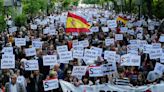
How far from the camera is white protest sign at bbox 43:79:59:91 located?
14312 millimetres

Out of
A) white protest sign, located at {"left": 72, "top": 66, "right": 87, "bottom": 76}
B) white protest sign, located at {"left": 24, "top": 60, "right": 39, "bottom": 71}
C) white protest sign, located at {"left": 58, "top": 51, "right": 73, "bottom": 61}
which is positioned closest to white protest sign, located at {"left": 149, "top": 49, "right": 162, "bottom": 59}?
white protest sign, located at {"left": 58, "top": 51, "right": 73, "bottom": 61}

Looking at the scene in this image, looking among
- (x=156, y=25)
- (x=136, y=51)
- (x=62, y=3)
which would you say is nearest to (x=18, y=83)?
(x=136, y=51)

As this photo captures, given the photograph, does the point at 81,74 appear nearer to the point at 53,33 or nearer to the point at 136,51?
the point at 136,51

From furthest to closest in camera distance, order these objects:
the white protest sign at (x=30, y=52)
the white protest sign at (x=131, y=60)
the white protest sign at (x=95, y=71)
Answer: the white protest sign at (x=30, y=52), the white protest sign at (x=131, y=60), the white protest sign at (x=95, y=71)

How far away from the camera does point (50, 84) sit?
14.4 m

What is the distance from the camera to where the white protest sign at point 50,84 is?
1431cm

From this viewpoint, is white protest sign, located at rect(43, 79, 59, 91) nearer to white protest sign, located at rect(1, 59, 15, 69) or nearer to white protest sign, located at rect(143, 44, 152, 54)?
white protest sign, located at rect(1, 59, 15, 69)

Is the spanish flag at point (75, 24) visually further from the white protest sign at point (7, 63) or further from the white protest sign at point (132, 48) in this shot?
the white protest sign at point (7, 63)

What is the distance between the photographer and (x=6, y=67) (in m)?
16.4

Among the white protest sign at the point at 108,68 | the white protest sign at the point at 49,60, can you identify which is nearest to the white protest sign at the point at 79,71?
the white protest sign at the point at 108,68

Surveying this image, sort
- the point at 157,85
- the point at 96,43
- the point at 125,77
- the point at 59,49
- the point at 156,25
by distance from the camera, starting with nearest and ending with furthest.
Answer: the point at 157,85, the point at 125,77, the point at 59,49, the point at 96,43, the point at 156,25

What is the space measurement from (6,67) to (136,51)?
5.36m

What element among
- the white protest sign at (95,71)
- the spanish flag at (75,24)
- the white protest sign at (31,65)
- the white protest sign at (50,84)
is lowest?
the white protest sign at (50,84)

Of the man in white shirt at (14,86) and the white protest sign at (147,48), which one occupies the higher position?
the white protest sign at (147,48)
